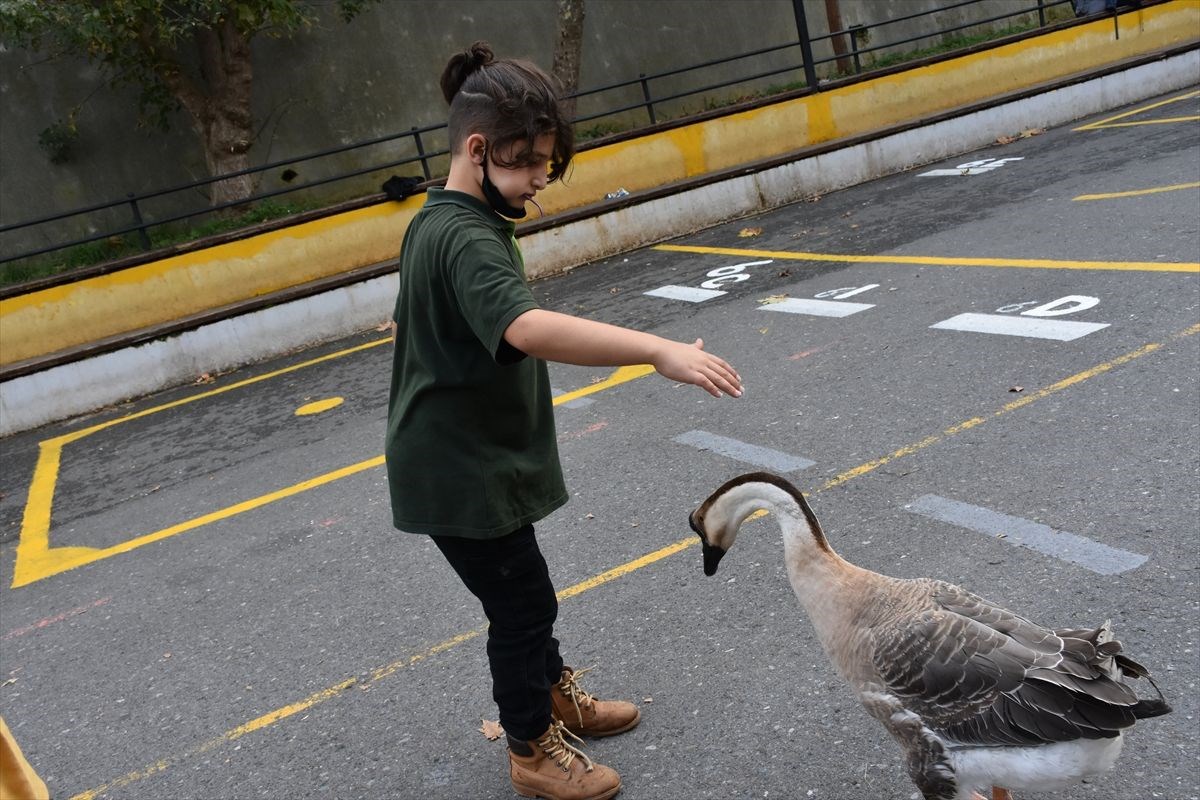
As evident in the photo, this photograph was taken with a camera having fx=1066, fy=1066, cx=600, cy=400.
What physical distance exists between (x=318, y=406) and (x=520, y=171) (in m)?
6.24

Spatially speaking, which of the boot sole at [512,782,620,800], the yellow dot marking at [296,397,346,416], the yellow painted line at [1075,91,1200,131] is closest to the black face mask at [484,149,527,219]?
the boot sole at [512,782,620,800]

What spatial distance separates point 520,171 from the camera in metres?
2.81

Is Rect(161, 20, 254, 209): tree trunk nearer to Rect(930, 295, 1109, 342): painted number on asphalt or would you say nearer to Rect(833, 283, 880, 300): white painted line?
Rect(833, 283, 880, 300): white painted line

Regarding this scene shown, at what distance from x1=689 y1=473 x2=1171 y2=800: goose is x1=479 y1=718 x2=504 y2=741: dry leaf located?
1330 mm

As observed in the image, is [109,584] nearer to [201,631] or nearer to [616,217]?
[201,631]

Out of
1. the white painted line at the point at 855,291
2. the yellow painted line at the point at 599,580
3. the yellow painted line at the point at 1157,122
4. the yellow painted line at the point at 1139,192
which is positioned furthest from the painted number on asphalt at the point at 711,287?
the yellow painted line at the point at 1157,122

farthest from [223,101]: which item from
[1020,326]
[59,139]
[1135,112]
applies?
[1135,112]

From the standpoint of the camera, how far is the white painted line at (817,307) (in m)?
7.91

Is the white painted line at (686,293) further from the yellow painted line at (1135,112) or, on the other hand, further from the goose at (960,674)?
the yellow painted line at (1135,112)

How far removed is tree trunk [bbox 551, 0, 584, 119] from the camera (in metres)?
14.5

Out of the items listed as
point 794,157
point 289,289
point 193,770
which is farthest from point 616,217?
point 193,770

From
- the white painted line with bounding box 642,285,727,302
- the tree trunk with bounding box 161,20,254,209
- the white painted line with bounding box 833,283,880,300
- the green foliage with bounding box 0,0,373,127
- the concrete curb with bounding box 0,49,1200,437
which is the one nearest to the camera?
the white painted line with bounding box 833,283,880,300

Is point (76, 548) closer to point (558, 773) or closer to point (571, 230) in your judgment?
point (558, 773)

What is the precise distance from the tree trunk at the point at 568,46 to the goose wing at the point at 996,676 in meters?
12.6
